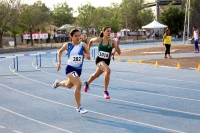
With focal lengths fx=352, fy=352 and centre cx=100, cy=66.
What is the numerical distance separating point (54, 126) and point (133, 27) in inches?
1973

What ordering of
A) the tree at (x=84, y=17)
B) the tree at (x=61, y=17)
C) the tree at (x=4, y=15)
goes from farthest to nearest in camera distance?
the tree at (x=61, y=17)
the tree at (x=84, y=17)
the tree at (x=4, y=15)

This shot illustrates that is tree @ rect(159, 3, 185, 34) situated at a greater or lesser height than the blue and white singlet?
greater

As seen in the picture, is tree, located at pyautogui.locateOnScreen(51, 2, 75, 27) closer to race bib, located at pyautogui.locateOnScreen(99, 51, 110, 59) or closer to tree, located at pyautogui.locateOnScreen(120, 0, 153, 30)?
tree, located at pyautogui.locateOnScreen(120, 0, 153, 30)

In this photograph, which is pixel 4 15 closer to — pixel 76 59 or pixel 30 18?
pixel 30 18

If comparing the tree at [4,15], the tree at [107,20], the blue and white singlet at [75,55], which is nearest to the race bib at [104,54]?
the blue and white singlet at [75,55]

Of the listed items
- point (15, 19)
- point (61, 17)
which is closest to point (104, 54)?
point (15, 19)

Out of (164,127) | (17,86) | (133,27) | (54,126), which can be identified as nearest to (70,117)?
(54,126)

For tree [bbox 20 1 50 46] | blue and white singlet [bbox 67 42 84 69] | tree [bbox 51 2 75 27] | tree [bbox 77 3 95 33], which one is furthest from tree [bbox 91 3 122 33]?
blue and white singlet [bbox 67 42 84 69]

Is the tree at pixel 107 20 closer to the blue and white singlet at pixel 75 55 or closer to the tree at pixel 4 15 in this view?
the tree at pixel 4 15

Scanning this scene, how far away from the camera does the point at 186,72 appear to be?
562 inches

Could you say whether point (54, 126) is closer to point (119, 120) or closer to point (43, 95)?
point (119, 120)

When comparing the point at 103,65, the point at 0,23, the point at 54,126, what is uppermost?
the point at 0,23

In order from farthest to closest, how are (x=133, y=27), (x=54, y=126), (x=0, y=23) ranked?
(x=133, y=27), (x=0, y=23), (x=54, y=126)

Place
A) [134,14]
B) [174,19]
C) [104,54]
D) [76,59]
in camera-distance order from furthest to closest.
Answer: [134,14]
[174,19]
[104,54]
[76,59]
